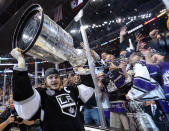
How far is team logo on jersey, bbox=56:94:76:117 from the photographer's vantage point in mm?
860

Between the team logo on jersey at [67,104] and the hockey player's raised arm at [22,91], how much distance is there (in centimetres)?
19

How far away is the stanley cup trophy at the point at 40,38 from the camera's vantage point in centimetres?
74

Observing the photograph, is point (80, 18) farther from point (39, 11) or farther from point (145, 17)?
point (39, 11)

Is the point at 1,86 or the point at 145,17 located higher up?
the point at 145,17

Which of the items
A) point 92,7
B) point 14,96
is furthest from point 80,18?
point 14,96

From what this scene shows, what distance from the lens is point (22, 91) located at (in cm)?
67

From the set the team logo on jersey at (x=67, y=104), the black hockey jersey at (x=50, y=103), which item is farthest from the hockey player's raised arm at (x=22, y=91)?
the team logo on jersey at (x=67, y=104)

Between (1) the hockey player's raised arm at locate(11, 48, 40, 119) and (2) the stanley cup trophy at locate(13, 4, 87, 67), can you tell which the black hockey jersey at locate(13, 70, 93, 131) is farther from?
(2) the stanley cup trophy at locate(13, 4, 87, 67)

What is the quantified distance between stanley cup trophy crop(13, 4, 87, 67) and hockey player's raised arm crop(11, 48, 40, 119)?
93mm

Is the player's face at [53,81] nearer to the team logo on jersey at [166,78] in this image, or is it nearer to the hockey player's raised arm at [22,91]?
the hockey player's raised arm at [22,91]

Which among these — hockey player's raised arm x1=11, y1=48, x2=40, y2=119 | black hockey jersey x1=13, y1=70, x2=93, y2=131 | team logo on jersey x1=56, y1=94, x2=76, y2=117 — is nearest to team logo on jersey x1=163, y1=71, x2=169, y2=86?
black hockey jersey x1=13, y1=70, x2=93, y2=131

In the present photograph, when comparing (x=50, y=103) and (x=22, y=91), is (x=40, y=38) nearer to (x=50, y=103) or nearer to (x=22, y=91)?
(x=22, y=91)

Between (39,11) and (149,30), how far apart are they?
0.79 metres

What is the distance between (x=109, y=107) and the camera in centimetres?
145
